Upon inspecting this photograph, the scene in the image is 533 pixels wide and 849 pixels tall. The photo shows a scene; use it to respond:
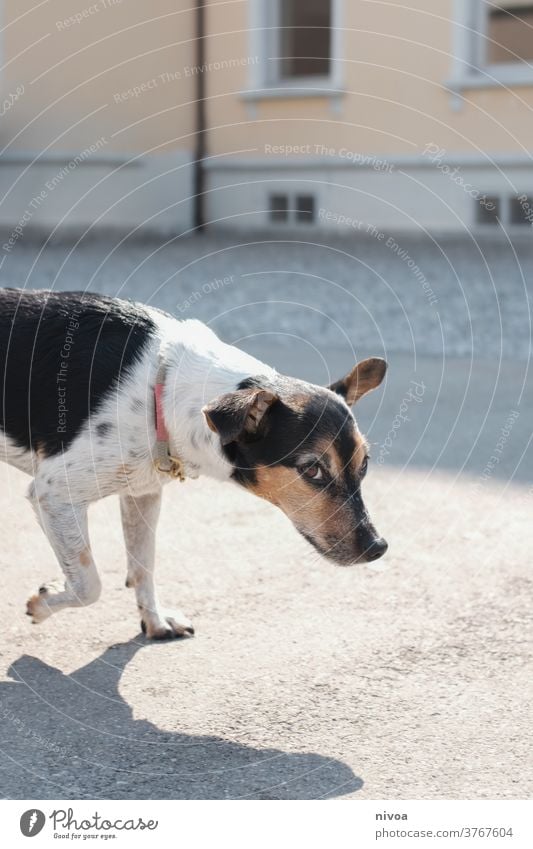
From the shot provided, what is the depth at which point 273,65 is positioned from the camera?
720 inches

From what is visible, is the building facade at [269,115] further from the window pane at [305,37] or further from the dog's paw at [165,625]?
the dog's paw at [165,625]

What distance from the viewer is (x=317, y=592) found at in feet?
17.4

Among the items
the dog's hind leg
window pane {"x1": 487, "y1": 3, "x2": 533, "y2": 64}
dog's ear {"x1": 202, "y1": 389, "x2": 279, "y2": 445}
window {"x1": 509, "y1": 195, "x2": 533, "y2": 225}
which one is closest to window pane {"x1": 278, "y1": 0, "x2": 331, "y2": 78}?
window pane {"x1": 487, "y1": 3, "x2": 533, "y2": 64}

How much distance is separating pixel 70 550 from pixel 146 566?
477 mm

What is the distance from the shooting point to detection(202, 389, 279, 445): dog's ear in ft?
13.0

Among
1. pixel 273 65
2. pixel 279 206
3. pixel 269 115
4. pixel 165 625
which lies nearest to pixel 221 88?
pixel 273 65

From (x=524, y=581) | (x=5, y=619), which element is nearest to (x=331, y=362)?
(x=524, y=581)

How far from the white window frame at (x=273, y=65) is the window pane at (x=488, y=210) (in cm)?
270

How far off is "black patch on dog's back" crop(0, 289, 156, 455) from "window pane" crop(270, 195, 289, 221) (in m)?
12.9

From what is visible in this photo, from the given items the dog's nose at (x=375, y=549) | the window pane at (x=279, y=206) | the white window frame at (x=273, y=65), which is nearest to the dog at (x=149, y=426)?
the dog's nose at (x=375, y=549)

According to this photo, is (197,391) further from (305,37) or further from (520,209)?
(305,37)

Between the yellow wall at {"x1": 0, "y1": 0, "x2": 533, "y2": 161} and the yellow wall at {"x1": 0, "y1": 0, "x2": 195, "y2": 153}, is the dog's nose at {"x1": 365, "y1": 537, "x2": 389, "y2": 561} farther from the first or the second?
the yellow wall at {"x1": 0, "y1": 0, "x2": 195, "y2": 153}

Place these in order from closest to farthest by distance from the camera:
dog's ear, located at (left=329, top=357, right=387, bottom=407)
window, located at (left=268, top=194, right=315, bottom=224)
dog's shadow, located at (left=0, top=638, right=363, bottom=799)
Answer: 1. dog's shadow, located at (left=0, top=638, right=363, bottom=799)
2. dog's ear, located at (left=329, top=357, right=387, bottom=407)
3. window, located at (left=268, top=194, right=315, bottom=224)
